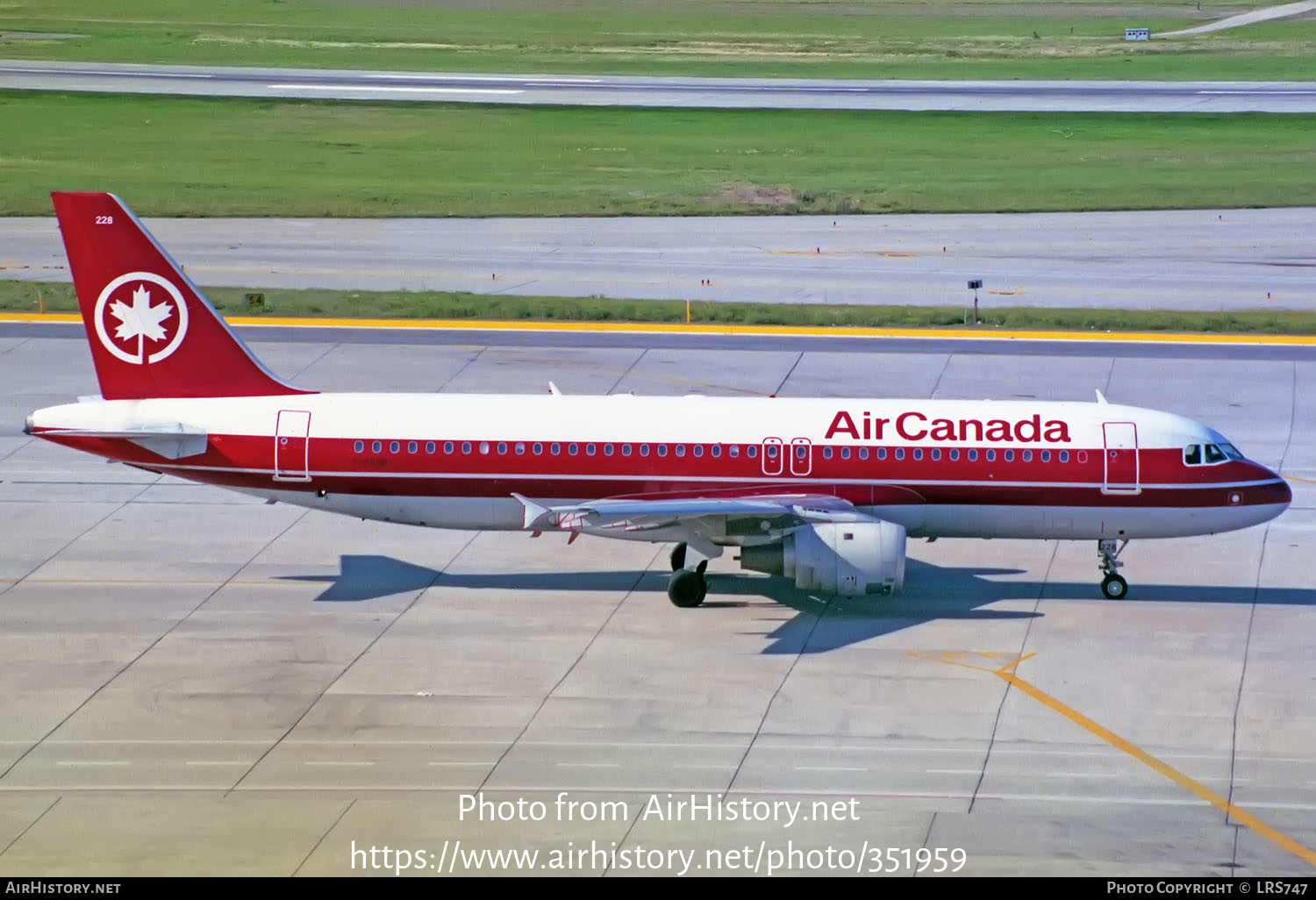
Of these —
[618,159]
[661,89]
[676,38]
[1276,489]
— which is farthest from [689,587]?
[676,38]

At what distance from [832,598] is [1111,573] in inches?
221

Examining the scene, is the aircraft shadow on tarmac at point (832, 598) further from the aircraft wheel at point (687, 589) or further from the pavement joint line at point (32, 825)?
the pavement joint line at point (32, 825)

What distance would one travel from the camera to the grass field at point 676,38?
425 feet

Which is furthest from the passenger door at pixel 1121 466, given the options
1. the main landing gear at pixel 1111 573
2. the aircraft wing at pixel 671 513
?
the aircraft wing at pixel 671 513

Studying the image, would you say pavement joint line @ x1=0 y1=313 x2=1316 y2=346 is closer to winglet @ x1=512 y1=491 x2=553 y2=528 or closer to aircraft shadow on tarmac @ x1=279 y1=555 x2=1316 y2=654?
aircraft shadow on tarmac @ x1=279 y1=555 x2=1316 y2=654

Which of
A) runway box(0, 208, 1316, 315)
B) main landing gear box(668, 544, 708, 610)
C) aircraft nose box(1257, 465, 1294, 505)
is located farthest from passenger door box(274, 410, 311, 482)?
runway box(0, 208, 1316, 315)

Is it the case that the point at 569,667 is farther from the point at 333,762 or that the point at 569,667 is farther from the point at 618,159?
the point at 618,159

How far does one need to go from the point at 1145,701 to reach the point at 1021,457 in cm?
668

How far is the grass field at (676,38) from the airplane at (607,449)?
305 feet

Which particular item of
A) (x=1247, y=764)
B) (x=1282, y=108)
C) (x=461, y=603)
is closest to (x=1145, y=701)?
(x=1247, y=764)

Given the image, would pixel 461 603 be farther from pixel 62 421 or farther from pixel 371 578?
pixel 62 421

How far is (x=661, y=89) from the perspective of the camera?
386ft

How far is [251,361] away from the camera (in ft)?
119

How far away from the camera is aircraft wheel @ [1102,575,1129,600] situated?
117ft
